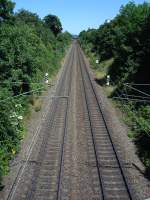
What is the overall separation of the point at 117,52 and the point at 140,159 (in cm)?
2426

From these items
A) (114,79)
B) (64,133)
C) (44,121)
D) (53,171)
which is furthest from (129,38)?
(53,171)

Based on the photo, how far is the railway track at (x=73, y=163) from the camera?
18.5 m

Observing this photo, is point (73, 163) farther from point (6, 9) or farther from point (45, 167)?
point (6, 9)

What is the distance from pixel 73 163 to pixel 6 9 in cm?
3698

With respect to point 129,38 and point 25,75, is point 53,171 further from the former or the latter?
point 129,38

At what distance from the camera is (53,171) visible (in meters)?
21.0

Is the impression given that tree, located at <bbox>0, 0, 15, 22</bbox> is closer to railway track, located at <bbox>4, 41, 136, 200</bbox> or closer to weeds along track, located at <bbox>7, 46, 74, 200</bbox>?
railway track, located at <bbox>4, 41, 136, 200</bbox>

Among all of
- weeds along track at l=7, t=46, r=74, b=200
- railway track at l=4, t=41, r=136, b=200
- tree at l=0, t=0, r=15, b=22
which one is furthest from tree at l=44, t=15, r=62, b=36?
weeds along track at l=7, t=46, r=74, b=200

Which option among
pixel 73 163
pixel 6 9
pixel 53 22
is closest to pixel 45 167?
pixel 73 163

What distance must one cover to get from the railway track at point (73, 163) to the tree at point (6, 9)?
2415 cm

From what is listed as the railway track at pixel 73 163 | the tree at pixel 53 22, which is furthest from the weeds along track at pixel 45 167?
the tree at pixel 53 22

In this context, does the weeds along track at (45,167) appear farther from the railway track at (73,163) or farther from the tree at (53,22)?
the tree at (53,22)

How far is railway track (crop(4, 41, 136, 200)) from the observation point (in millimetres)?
18531

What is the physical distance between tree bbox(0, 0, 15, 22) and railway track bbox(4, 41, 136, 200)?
951 inches
